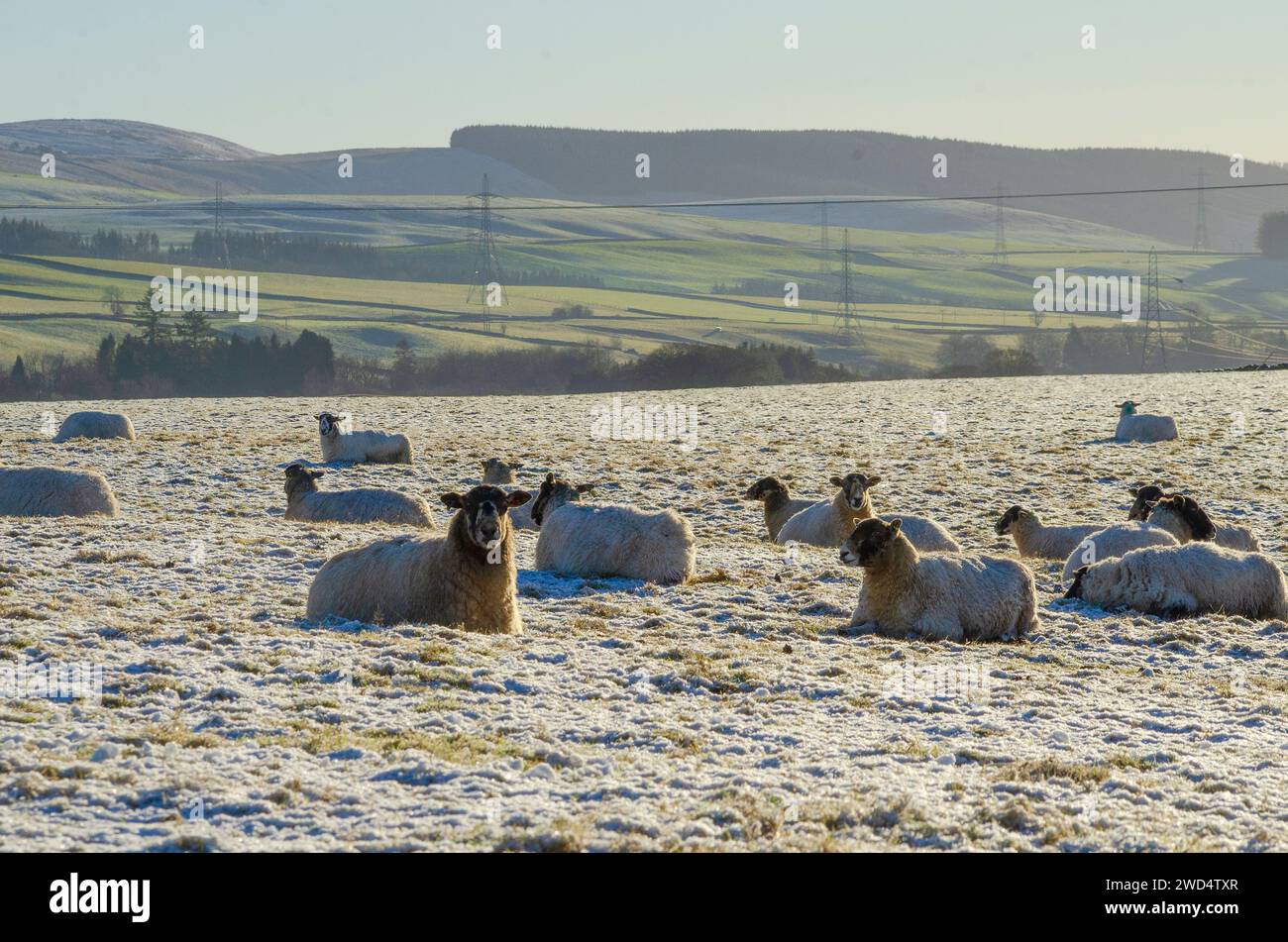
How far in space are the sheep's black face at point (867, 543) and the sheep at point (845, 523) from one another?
14.4ft

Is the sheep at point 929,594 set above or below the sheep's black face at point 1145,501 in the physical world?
below

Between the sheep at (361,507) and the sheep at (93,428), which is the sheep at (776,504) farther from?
the sheep at (93,428)

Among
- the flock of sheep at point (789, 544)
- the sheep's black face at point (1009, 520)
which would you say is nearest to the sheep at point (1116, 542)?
the flock of sheep at point (789, 544)

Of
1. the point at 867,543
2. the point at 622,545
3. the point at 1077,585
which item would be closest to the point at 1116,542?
the point at 1077,585

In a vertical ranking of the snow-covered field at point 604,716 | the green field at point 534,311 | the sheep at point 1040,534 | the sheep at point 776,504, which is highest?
the green field at point 534,311

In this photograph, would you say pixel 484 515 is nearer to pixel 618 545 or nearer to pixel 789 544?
pixel 618 545

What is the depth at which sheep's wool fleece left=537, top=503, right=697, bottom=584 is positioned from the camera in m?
16.9

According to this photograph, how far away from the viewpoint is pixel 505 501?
1366cm

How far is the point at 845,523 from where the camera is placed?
20516 millimetres

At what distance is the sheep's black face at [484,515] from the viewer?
1305cm

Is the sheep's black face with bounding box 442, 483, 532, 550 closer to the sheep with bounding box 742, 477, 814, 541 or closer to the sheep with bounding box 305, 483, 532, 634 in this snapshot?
the sheep with bounding box 305, 483, 532, 634

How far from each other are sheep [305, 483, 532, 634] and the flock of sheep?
14 millimetres

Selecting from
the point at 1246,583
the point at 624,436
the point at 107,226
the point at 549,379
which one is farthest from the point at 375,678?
the point at 107,226
